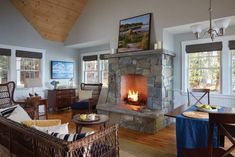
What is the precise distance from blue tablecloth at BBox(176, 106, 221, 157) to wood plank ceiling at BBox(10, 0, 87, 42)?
190 inches

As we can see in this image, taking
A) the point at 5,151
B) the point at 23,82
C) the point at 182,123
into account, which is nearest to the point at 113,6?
the point at 23,82

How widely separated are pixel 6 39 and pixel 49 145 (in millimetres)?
4948

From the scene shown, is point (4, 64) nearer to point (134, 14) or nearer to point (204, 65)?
point (134, 14)

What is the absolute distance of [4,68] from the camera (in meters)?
5.23

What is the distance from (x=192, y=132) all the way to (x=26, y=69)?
5271 millimetres

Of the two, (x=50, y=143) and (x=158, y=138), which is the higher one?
(x=50, y=143)

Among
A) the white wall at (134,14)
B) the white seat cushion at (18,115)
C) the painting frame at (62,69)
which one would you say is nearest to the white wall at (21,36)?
the painting frame at (62,69)

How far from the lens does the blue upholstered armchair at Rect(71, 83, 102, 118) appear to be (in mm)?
4789

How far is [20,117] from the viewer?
8.18 feet

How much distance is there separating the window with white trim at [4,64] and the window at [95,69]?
2588 mm

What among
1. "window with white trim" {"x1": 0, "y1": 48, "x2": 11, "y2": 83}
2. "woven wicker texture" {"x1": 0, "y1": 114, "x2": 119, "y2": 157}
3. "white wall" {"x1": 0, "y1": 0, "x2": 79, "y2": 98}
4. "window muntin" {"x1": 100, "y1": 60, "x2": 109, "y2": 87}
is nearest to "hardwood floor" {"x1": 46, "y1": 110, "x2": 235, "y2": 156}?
"woven wicker texture" {"x1": 0, "y1": 114, "x2": 119, "y2": 157}

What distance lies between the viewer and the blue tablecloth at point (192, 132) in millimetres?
2154

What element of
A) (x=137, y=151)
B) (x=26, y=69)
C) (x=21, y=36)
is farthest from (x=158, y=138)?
(x=21, y=36)

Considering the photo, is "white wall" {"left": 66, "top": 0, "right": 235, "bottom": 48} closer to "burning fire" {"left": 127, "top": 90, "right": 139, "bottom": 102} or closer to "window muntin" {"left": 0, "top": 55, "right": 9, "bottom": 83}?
"burning fire" {"left": 127, "top": 90, "right": 139, "bottom": 102}
